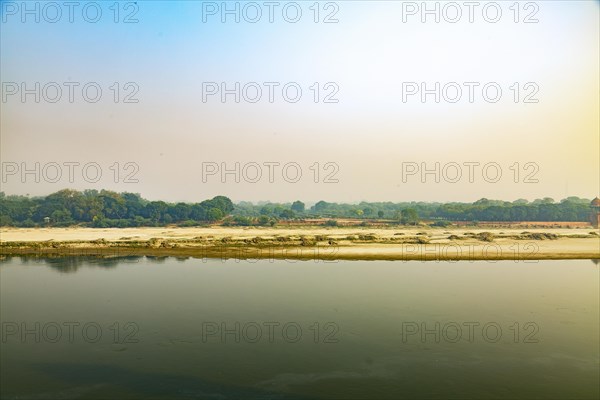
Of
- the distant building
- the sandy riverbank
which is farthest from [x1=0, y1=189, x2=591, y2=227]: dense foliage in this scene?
the sandy riverbank

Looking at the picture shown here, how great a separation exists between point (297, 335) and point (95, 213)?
70.1 meters

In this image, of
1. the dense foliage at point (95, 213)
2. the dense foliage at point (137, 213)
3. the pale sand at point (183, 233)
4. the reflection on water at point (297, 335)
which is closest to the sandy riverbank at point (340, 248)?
the pale sand at point (183, 233)

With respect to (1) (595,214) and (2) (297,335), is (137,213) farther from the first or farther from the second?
(1) (595,214)

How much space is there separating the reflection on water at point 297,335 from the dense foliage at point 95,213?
48.3m

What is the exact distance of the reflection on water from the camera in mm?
13320

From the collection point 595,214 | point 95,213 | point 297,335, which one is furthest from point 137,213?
point 595,214

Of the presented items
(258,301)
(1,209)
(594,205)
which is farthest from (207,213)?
(594,205)

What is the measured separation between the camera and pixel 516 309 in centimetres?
2208

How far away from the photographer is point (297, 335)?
17672 millimetres

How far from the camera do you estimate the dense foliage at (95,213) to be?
75.9m

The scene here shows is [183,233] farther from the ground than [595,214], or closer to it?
closer to it

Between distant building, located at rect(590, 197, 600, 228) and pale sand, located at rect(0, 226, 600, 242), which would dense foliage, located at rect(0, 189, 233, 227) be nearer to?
pale sand, located at rect(0, 226, 600, 242)

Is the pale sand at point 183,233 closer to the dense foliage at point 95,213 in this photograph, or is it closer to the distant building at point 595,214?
the dense foliage at point 95,213

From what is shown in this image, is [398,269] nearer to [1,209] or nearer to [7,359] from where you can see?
[7,359]
